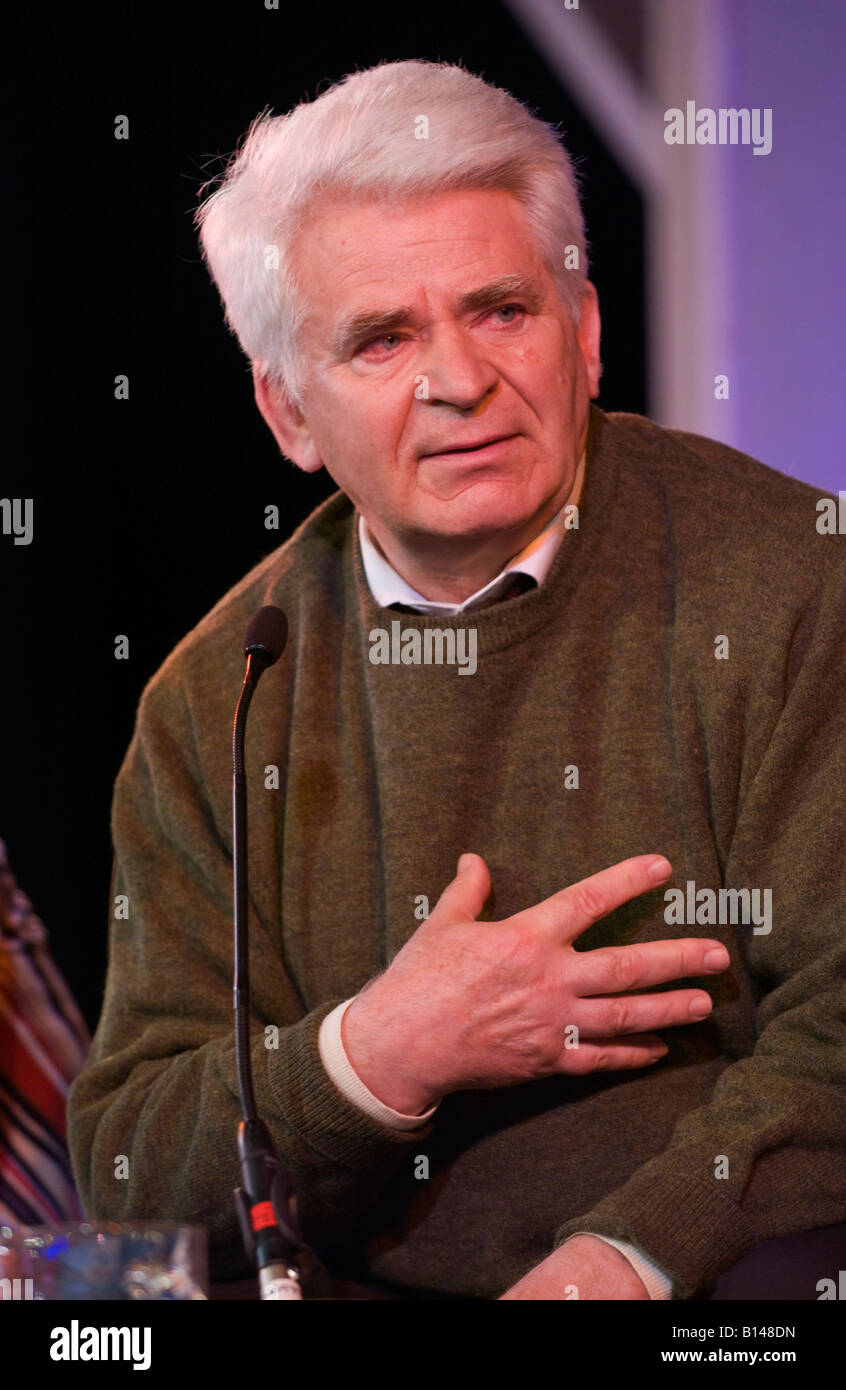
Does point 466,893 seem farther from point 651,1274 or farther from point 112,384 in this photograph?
point 112,384

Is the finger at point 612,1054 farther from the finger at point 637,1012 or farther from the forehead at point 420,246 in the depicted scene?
the forehead at point 420,246

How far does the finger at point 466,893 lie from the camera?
1591 mm

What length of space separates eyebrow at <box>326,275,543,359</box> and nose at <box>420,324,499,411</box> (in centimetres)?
4

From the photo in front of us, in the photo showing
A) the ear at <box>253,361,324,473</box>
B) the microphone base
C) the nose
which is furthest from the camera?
the ear at <box>253,361,324,473</box>

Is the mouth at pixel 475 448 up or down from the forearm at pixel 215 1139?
up

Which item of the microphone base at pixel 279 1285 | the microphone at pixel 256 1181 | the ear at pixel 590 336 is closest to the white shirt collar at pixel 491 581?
the ear at pixel 590 336

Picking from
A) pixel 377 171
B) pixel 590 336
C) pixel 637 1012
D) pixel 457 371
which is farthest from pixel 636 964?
pixel 377 171

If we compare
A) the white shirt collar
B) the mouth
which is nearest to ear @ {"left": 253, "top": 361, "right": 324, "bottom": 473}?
the white shirt collar

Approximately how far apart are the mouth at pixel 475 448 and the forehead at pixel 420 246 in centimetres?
17

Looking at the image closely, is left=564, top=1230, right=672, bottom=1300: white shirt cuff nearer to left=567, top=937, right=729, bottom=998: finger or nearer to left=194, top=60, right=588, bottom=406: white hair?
left=567, top=937, right=729, bottom=998: finger

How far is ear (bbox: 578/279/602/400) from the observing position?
6.18 ft

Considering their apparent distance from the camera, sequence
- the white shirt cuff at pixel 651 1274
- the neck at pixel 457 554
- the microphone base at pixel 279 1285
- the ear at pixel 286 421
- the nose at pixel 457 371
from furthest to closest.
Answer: the ear at pixel 286 421 → the neck at pixel 457 554 → the nose at pixel 457 371 → the white shirt cuff at pixel 651 1274 → the microphone base at pixel 279 1285

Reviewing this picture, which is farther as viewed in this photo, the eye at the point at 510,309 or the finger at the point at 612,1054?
the eye at the point at 510,309

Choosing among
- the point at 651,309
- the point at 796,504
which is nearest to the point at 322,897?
the point at 796,504
